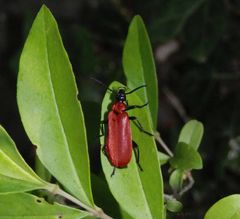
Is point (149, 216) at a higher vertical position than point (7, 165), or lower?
lower

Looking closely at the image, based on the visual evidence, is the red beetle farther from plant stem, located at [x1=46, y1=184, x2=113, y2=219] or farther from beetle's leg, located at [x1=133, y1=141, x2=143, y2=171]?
plant stem, located at [x1=46, y1=184, x2=113, y2=219]

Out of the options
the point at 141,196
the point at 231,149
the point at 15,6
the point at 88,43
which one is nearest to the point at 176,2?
the point at 88,43

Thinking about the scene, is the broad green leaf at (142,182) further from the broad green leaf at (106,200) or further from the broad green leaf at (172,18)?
the broad green leaf at (172,18)

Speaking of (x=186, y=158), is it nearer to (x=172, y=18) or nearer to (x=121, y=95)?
(x=121, y=95)

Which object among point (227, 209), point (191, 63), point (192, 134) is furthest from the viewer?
point (191, 63)

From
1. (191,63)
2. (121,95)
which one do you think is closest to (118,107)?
(121,95)

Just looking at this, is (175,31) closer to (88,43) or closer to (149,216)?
(88,43)
